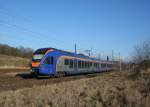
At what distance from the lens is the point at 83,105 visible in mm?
7840

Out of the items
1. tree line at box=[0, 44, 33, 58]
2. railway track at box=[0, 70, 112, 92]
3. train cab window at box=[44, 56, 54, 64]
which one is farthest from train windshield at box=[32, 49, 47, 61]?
tree line at box=[0, 44, 33, 58]

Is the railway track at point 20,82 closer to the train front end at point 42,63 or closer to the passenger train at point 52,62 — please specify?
the train front end at point 42,63

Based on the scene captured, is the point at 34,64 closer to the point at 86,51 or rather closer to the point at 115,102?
the point at 115,102

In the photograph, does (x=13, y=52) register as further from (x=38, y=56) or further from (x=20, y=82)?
(x=20, y=82)

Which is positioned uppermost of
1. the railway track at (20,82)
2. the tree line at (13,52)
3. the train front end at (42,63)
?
the tree line at (13,52)

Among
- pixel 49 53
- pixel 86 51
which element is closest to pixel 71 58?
pixel 49 53

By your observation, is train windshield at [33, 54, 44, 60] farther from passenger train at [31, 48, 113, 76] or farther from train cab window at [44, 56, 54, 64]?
train cab window at [44, 56, 54, 64]

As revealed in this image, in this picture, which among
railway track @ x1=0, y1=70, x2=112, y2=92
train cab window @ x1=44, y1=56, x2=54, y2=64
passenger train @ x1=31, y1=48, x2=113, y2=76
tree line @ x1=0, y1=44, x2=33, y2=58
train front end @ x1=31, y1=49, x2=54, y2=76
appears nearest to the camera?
railway track @ x1=0, y1=70, x2=112, y2=92

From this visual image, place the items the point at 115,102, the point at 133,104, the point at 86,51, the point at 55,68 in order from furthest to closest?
1. the point at 86,51
2. the point at 55,68
3. the point at 115,102
4. the point at 133,104

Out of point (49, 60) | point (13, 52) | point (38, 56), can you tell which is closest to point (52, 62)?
point (49, 60)

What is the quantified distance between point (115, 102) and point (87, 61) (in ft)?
107

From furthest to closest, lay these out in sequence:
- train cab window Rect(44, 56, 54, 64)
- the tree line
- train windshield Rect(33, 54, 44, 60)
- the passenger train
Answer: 1. the tree line
2. train cab window Rect(44, 56, 54, 64)
3. train windshield Rect(33, 54, 44, 60)
4. the passenger train

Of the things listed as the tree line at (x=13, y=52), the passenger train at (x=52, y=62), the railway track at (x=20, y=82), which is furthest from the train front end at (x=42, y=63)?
the tree line at (x=13, y=52)

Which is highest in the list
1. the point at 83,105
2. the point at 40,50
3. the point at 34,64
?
the point at 40,50
